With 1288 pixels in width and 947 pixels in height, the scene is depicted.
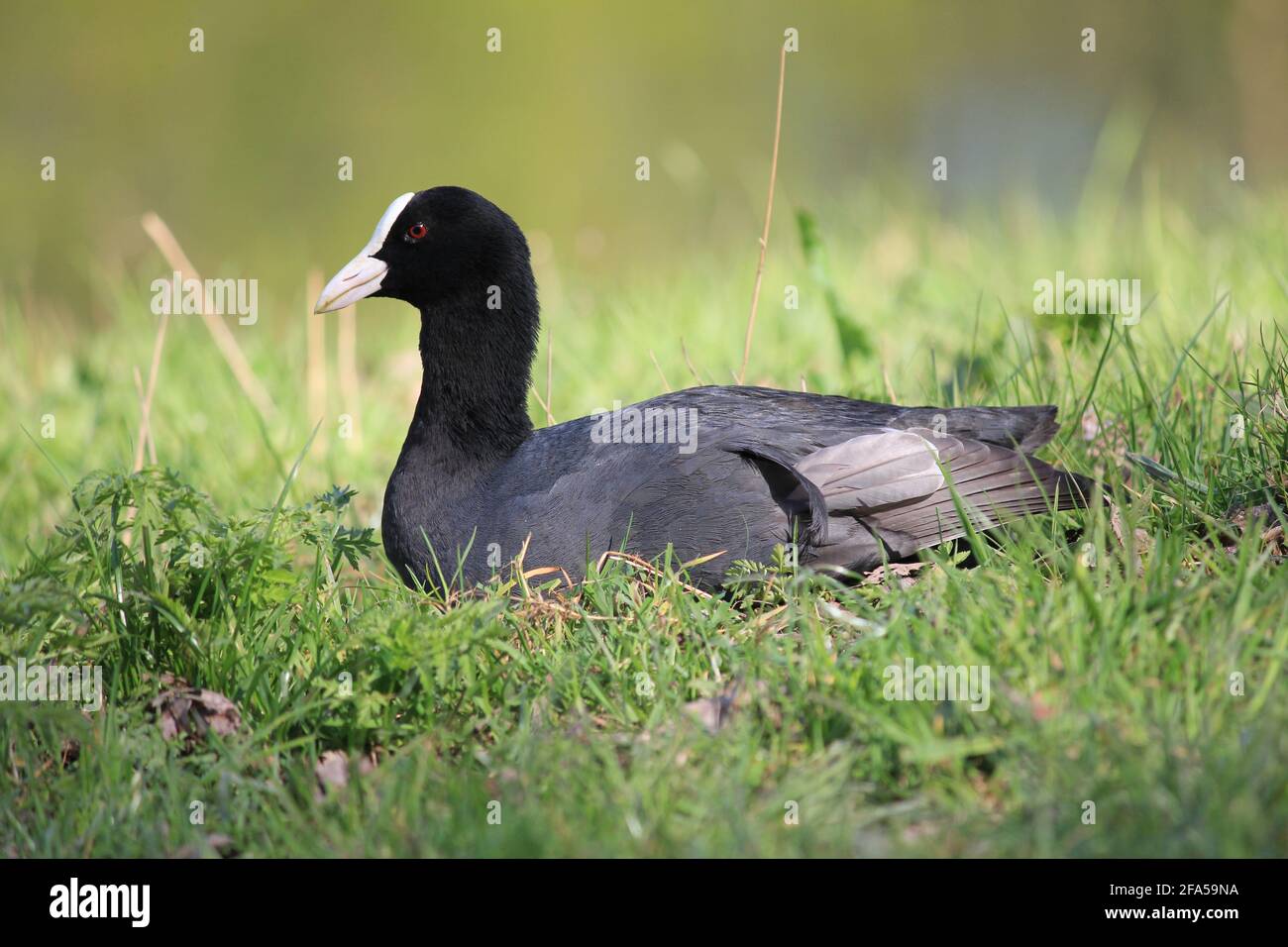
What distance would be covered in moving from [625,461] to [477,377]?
595mm

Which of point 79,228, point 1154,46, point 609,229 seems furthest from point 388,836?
point 79,228

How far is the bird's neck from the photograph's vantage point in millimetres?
3736

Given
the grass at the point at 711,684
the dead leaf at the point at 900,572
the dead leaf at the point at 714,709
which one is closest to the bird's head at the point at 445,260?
the grass at the point at 711,684

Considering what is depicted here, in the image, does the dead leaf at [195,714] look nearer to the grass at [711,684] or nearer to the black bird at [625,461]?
the grass at [711,684]

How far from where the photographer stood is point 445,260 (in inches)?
151

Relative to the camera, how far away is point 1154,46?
11570 millimetres

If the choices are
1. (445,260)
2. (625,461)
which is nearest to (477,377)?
(445,260)

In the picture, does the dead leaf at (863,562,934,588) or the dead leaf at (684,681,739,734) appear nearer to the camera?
the dead leaf at (684,681,739,734)

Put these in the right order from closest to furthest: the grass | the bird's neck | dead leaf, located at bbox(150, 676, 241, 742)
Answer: the grass, dead leaf, located at bbox(150, 676, 241, 742), the bird's neck

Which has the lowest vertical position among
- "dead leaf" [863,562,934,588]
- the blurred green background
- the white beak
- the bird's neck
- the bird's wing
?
"dead leaf" [863,562,934,588]

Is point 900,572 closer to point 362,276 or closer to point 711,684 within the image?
point 711,684

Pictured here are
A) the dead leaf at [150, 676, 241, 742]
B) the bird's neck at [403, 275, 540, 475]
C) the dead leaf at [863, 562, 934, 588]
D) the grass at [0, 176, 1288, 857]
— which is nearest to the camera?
the grass at [0, 176, 1288, 857]

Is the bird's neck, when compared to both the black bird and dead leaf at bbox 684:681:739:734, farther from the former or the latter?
dead leaf at bbox 684:681:739:734

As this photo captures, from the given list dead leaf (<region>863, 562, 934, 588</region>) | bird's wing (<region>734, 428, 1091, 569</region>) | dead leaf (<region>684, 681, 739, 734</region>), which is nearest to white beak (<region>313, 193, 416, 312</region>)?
bird's wing (<region>734, 428, 1091, 569</region>)
